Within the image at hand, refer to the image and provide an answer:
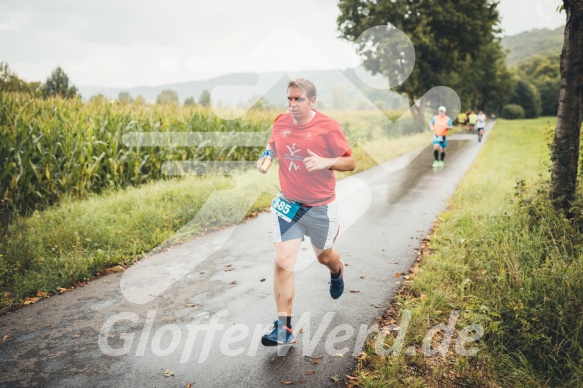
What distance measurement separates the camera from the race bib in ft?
12.3

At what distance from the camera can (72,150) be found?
29.3 feet

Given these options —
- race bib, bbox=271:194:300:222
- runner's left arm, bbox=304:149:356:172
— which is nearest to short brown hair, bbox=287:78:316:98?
runner's left arm, bbox=304:149:356:172

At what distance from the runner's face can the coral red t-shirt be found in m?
0.15

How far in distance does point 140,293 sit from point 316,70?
826 centimetres

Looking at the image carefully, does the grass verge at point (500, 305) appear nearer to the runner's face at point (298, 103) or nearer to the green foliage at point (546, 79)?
the runner's face at point (298, 103)

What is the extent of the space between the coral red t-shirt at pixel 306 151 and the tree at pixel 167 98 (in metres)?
10.3

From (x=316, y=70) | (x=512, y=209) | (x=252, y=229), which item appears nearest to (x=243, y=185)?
(x=252, y=229)

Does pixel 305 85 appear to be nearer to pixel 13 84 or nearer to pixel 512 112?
pixel 13 84

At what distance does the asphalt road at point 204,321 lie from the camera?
3.31 metres

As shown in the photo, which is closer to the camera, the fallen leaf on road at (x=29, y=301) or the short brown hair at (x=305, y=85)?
the short brown hair at (x=305, y=85)

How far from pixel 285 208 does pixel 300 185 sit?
0.26m

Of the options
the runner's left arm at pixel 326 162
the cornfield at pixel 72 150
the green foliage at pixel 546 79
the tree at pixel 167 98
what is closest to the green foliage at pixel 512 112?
the green foliage at pixel 546 79

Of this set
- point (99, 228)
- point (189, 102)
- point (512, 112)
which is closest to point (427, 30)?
point (189, 102)

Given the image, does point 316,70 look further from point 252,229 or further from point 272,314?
point 272,314
